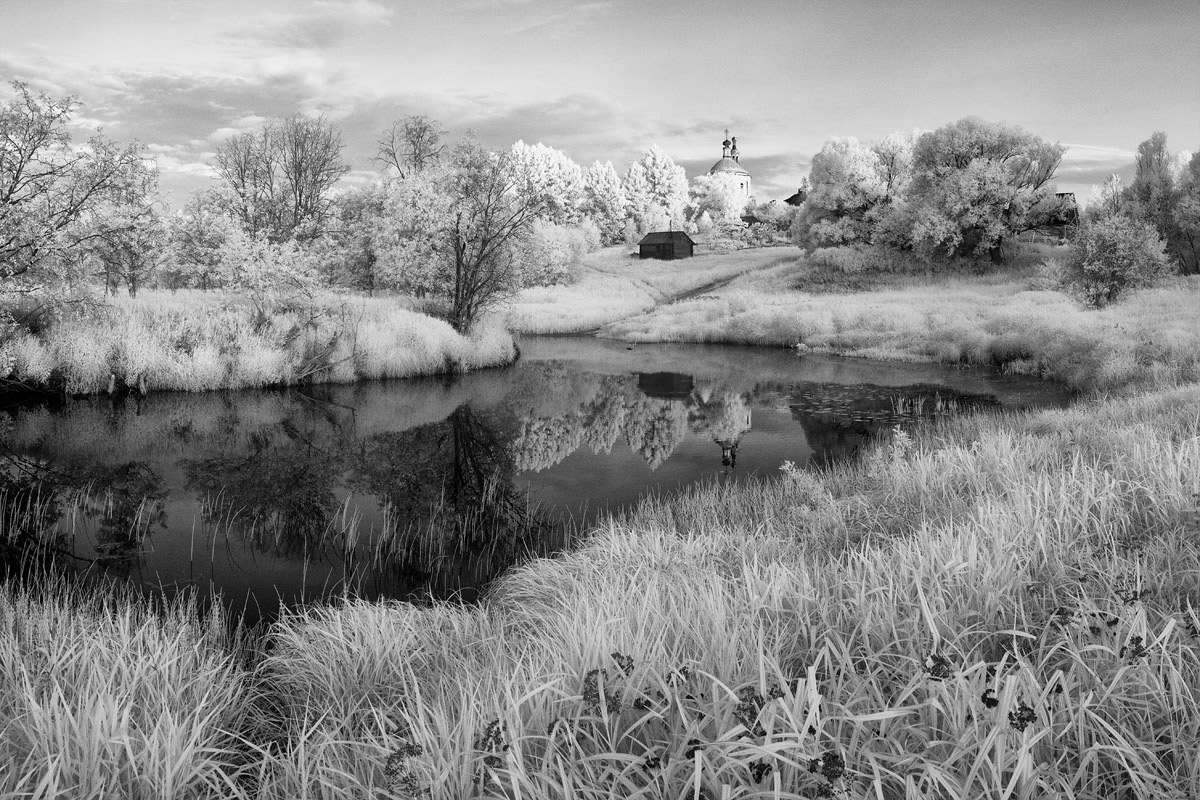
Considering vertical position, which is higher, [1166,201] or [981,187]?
[981,187]

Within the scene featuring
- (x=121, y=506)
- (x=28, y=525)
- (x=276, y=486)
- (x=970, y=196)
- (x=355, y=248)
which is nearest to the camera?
(x=28, y=525)

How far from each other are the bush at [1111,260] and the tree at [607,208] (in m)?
59.1

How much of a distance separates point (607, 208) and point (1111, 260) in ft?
202

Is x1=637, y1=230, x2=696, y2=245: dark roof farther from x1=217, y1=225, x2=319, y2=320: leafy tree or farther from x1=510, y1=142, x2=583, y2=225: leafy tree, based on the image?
x1=217, y1=225, x2=319, y2=320: leafy tree

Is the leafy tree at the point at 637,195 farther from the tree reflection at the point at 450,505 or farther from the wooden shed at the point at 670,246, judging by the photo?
the tree reflection at the point at 450,505

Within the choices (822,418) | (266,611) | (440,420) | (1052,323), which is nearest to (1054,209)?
(1052,323)

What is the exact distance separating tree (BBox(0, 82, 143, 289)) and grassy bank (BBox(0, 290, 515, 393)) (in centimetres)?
118

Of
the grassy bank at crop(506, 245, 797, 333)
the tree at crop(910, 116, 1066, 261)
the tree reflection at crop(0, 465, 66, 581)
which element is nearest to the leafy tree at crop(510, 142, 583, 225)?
the grassy bank at crop(506, 245, 797, 333)

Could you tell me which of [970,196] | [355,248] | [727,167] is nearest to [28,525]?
[355,248]

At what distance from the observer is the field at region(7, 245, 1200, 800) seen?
2467 millimetres

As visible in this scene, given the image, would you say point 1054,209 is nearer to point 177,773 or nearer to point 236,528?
point 236,528

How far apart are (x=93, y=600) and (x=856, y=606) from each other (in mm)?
5532

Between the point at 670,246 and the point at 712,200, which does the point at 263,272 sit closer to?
the point at 670,246

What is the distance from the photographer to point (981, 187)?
39.5 m
